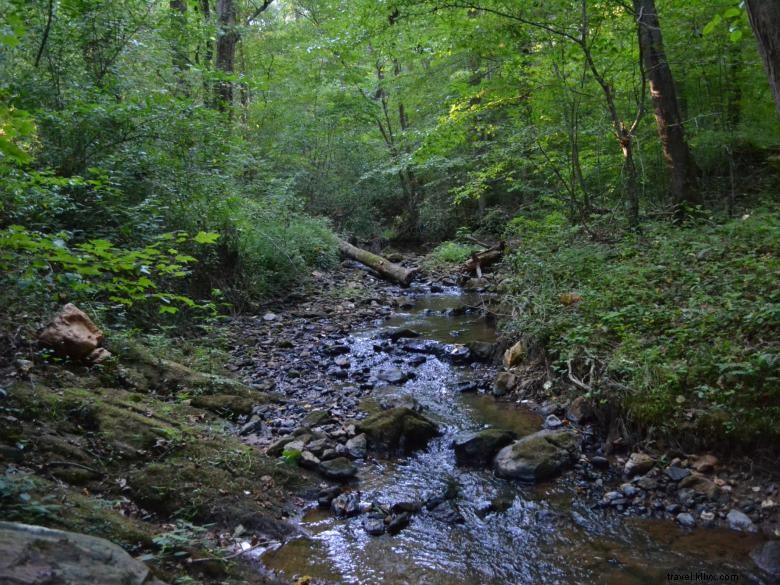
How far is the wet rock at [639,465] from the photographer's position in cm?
444

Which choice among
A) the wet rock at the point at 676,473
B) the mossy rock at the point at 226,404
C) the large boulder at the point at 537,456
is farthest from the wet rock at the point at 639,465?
the mossy rock at the point at 226,404

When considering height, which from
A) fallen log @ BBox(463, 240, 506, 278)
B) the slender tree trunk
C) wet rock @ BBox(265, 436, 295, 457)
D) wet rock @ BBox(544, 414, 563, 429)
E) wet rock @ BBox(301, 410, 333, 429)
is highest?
the slender tree trunk

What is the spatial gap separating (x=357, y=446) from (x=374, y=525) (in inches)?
49.7

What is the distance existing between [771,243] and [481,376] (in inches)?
156

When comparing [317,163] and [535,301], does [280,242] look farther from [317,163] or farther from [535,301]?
[317,163]

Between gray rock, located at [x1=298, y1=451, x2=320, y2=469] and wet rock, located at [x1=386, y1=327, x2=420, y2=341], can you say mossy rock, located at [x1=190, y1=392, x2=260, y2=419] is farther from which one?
wet rock, located at [x1=386, y1=327, x2=420, y2=341]

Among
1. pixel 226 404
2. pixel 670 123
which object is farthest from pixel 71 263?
pixel 670 123

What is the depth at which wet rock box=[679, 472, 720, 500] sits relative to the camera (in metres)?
4.02

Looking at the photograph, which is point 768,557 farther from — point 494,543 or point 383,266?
point 383,266

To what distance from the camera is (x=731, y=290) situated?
17.7 feet

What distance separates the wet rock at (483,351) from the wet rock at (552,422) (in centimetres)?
209

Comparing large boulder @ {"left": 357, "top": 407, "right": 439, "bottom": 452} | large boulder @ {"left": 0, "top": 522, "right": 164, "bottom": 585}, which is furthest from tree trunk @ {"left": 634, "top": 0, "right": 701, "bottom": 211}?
large boulder @ {"left": 0, "top": 522, "right": 164, "bottom": 585}

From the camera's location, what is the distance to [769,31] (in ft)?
10.5

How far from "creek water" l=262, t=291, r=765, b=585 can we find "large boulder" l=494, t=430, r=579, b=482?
0.12 m
